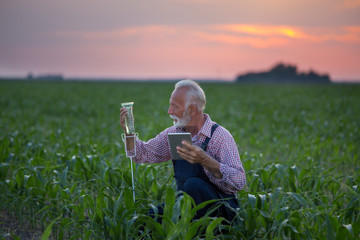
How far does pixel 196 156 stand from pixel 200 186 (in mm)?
353

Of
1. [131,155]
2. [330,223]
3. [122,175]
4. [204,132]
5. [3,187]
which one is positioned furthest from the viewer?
[3,187]

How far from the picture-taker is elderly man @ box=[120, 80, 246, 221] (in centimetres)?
286

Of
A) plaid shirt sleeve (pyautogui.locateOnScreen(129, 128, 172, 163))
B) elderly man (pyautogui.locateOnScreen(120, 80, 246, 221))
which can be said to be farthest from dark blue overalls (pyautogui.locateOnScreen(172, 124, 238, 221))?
plaid shirt sleeve (pyautogui.locateOnScreen(129, 128, 172, 163))

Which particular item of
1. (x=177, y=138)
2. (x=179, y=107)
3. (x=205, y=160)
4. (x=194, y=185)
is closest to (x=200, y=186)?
(x=194, y=185)

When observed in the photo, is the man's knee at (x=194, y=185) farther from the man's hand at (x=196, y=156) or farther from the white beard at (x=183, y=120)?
the white beard at (x=183, y=120)

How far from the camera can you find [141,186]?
407cm

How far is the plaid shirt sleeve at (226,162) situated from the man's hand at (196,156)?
8 cm

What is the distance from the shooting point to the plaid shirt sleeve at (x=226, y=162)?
283 cm

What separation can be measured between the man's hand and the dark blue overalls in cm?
20

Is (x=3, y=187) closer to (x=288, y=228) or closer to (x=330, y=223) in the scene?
(x=288, y=228)

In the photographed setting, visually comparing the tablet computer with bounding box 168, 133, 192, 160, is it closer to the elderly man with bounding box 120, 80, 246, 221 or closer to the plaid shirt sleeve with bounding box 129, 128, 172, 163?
the elderly man with bounding box 120, 80, 246, 221

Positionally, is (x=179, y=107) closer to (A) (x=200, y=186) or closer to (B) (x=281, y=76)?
(A) (x=200, y=186)

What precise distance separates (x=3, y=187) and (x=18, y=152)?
5.20ft

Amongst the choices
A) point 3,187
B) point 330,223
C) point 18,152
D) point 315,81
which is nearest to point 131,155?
point 330,223
